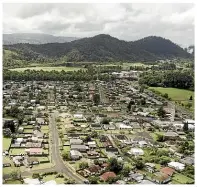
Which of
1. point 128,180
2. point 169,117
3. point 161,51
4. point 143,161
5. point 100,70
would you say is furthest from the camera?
point 161,51

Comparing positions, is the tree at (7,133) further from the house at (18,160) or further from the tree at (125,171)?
the tree at (125,171)

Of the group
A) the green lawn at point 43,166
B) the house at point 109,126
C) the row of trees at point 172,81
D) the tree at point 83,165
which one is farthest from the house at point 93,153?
the row of trees at point 172,81

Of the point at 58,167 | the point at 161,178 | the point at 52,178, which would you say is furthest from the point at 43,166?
the point at 161,178

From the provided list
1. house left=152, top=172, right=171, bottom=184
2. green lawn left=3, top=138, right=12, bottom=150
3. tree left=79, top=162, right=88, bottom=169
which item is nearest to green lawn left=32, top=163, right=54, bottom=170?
tree left=79, top=162, right=88, bottom=169

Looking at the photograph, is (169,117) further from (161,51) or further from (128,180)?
(161,51)

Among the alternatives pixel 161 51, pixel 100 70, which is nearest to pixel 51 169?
pixel 100 70

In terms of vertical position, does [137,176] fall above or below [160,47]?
below

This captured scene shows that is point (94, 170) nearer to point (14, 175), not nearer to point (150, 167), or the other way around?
point (150, 167)
